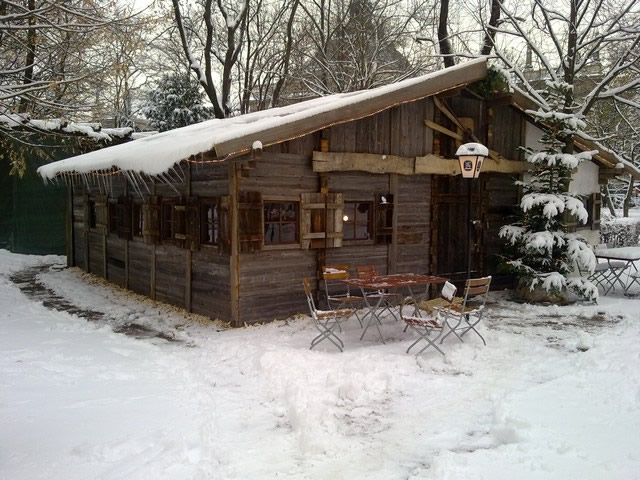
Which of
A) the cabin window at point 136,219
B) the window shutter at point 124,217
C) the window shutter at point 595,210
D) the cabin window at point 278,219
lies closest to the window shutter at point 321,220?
the cabin window at point 278,219

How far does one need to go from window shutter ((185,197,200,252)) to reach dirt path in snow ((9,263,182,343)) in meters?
1.60

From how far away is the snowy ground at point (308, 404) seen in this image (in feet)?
13.7

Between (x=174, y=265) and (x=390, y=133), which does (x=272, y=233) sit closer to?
(x=174, y=265)

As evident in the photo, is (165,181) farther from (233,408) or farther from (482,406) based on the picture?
(482,406)

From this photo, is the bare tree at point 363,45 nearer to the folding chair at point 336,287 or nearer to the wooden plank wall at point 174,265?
the wooden plank wall at point 174,265

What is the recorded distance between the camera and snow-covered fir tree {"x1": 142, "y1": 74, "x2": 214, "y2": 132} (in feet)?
71.4

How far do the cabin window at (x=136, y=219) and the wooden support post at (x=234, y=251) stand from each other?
4.03 m

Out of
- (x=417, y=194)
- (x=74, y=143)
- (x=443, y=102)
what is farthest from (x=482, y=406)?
(x=74, y=143)

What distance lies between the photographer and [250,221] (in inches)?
336

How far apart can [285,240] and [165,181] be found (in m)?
2.70

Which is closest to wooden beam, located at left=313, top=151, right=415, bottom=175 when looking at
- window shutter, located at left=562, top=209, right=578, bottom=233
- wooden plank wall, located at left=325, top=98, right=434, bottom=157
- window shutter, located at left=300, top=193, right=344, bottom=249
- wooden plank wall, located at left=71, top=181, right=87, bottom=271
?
wooden plank wall, located at left=325, top=98, right=434, bottom=157

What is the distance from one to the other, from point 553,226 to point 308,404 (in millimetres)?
7849

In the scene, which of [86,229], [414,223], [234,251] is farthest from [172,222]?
[86,229]

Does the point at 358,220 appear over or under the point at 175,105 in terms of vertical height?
under
